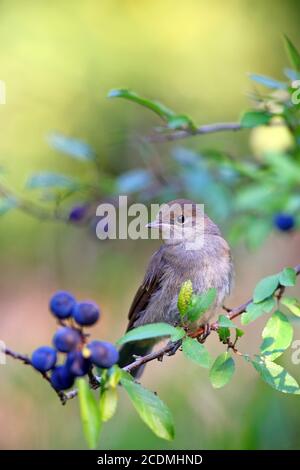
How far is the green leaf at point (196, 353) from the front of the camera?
245cm

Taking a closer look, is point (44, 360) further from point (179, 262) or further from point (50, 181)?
point (50, 181)

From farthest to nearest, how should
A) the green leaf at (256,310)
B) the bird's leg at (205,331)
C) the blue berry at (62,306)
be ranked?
the bird's leg at (205,331) → the green leaf at (256,310) → the blue berry at (62,306)

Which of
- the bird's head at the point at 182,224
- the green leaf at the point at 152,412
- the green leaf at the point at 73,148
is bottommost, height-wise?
the green leaf at the point at 152,412

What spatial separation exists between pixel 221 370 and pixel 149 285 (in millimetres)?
1661

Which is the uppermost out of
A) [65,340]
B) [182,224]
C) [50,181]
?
[50,181]

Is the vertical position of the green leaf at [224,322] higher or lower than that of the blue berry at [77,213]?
lower

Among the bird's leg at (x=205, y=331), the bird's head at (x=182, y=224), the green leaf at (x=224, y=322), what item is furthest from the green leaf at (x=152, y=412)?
the bird's head at (x=182, y=224)

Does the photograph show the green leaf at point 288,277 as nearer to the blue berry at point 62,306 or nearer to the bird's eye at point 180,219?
the blue berry at point 62,306

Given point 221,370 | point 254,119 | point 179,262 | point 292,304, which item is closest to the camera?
point 221,370

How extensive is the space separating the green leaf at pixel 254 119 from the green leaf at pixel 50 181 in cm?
149

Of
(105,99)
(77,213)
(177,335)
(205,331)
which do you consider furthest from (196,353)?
(105,99)

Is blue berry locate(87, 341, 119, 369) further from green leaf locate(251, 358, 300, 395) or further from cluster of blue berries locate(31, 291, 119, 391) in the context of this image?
green leaf locate(251, 358, 300, 395)

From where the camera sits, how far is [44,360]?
2381mm

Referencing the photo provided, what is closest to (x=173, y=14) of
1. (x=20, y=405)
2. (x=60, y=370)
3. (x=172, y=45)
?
(x=172, y=45)
